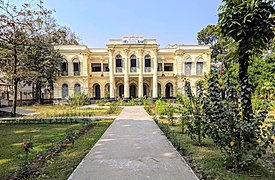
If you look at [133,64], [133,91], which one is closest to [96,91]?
[133,91]

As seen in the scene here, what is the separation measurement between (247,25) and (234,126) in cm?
201

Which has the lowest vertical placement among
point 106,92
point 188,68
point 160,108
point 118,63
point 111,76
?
point 160,108

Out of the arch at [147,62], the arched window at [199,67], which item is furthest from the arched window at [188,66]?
the arch at [147,62]

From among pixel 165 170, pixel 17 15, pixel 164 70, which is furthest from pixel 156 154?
pixel 164 70

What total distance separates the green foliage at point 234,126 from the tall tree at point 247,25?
171 mm

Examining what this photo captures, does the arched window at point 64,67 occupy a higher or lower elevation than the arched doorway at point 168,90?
higher

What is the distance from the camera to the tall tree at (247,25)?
4.34 meters

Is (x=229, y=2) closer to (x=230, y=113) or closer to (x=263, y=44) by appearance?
(x=263, y=44)

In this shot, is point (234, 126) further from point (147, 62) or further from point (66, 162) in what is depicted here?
point (147, 62)

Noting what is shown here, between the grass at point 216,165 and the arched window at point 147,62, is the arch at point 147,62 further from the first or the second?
the grass at point 216,165

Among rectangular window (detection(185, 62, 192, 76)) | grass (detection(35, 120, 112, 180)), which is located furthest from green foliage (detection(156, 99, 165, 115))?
rectangular window (detection(185, 62, 192, 76))

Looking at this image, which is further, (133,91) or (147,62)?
(133,91)

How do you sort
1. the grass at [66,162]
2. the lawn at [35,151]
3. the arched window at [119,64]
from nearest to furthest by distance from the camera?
the grass at [66,162] → the lawn at [35,151] → the arched window at [119,64]

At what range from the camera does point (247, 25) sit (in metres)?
4.52
